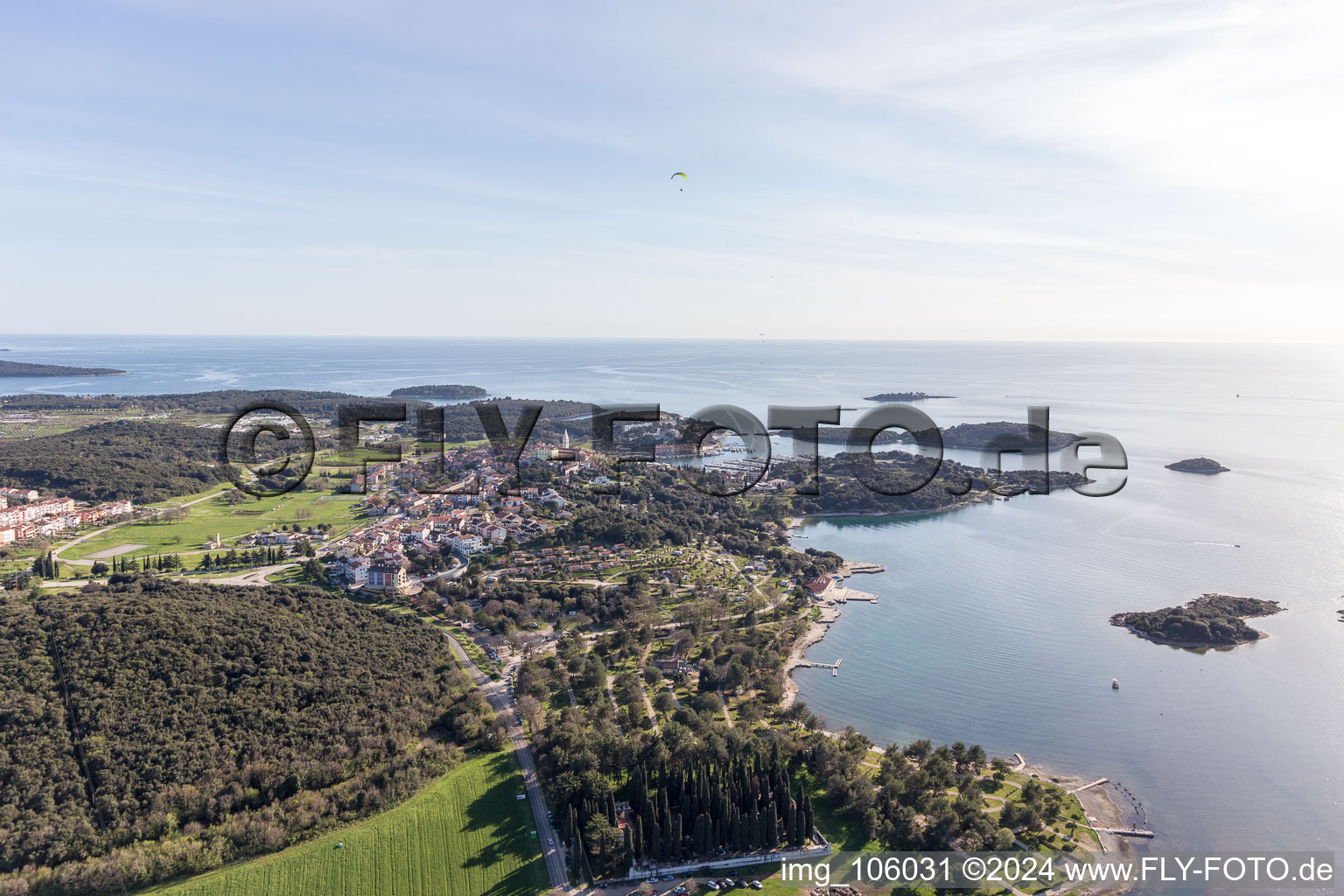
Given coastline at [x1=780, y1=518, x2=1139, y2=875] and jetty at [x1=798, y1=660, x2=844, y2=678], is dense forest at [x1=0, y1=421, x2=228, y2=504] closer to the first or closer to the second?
coastline at [x1=780, y1=518, x2=1139, y2=875]

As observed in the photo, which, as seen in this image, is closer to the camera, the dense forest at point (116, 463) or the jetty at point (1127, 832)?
the jetty at point (1127, 832)

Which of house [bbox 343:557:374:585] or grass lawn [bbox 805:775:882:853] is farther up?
house [bbox 343:557:374:585]

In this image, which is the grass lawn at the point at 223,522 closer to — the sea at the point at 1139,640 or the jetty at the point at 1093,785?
the sea at the point at 1139,640

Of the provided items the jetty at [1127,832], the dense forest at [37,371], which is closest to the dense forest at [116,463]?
the jetty at [1127,832]

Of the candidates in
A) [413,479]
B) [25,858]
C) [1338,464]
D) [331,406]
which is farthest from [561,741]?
[331,406]

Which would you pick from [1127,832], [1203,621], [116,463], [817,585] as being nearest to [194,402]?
[116,463]

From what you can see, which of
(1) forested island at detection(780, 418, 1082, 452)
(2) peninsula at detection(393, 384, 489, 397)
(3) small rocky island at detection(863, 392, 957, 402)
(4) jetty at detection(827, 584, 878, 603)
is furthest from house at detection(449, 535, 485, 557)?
(3) small rocky island at detection(863, 392, 957, 402)
